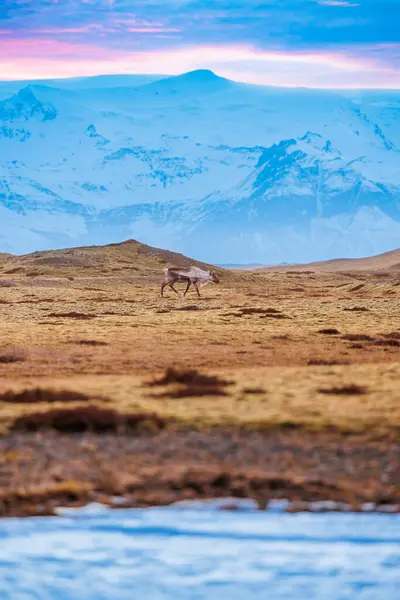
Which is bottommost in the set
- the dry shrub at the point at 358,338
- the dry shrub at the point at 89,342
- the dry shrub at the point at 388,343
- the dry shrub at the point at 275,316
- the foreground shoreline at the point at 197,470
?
the foreground shoreline at the point at 197,470

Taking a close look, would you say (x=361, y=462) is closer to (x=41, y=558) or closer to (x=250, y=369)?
(x=41, y=558)

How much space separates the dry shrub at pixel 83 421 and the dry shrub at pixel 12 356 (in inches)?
479

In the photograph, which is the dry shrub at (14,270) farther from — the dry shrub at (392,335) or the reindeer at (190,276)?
the dry shrub at (392,335)

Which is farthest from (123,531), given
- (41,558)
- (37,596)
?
(37,596)

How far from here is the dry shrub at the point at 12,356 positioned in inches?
1282

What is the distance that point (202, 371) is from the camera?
2981 cm

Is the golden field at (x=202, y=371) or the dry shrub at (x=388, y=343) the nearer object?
the golden field at (x=202, y=371)

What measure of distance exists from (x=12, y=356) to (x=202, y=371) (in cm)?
730

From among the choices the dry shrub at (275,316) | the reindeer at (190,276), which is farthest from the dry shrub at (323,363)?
the reindeer at (190,276)

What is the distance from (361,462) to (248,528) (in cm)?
387

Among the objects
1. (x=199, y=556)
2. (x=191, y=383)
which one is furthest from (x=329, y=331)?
Answer: (x=199, y=556)

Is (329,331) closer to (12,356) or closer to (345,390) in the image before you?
(12,356)

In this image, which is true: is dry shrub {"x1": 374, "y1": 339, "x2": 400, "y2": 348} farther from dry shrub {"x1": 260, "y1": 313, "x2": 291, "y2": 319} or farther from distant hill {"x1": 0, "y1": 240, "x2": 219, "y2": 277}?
distant hill {"x1": 0, "y1": 240, "x2": 219, "y2": 277}

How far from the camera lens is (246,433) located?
19391 millimetres
